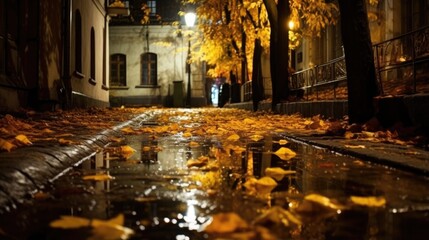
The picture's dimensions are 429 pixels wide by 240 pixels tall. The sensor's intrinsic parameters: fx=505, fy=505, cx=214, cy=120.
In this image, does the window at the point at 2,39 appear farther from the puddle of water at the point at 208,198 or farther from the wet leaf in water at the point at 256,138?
the puddle of water at the point at 208,198

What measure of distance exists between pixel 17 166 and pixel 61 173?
2.15 ft

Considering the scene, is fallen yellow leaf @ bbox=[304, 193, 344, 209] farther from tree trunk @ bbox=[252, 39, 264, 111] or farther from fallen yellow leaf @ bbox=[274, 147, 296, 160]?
tree trunk @ bbox=[252, 39, 264, 111]

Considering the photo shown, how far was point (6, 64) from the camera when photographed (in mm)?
11016

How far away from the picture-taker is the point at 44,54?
13.0 m

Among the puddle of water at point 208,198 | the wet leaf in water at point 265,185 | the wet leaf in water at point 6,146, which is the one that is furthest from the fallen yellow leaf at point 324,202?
the wet leaf in water at point 6,146

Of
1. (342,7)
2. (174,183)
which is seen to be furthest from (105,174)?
(342,7)

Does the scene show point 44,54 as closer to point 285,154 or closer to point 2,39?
point 2,39

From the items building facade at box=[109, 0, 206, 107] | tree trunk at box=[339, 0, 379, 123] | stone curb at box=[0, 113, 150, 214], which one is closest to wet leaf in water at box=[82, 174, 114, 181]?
stone curb at box=[0, 113, 150, 214]

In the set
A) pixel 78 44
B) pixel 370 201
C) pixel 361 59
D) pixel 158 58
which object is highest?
pixel 158 58

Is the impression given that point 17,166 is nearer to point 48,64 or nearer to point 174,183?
point 174,183

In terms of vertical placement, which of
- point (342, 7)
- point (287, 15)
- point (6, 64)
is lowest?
point (6, 64)

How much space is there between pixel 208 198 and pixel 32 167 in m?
1.51

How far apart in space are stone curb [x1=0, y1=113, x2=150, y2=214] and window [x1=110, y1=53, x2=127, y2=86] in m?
33.3

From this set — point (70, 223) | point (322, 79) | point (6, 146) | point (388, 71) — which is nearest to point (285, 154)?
point (6, 146)
